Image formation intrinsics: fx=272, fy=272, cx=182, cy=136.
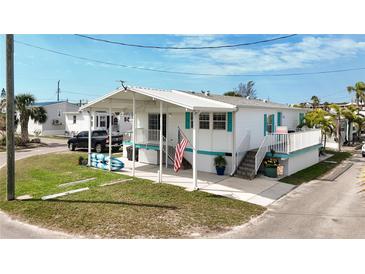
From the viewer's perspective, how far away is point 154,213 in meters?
7.70

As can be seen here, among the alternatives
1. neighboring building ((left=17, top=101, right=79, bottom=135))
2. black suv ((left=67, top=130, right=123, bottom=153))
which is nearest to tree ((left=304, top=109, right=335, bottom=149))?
black suv ((left=67, top=130, right=123, bottom=153))

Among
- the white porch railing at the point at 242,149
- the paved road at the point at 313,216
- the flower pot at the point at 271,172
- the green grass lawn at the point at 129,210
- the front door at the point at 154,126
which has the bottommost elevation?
the paved road at the point at 313,216

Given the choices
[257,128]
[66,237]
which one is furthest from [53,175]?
[257,128]

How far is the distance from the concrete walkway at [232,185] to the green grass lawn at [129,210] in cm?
69

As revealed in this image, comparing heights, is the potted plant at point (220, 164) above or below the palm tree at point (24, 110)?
below

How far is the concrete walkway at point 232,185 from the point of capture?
979 cm

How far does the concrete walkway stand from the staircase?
36 cm

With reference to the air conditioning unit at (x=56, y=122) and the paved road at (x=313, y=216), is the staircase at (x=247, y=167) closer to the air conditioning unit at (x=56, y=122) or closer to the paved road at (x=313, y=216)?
the paved road at (x=313, y=216)

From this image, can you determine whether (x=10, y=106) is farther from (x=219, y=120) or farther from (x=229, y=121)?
(x=229, y=121)

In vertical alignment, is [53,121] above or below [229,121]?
above

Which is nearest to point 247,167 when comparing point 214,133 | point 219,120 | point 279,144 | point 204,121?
point 279,144

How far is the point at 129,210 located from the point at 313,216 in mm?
5349

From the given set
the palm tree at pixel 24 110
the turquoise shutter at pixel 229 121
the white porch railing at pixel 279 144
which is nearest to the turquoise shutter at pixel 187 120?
the turquoise shutter at pixel 229 121

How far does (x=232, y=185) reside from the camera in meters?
11.1
